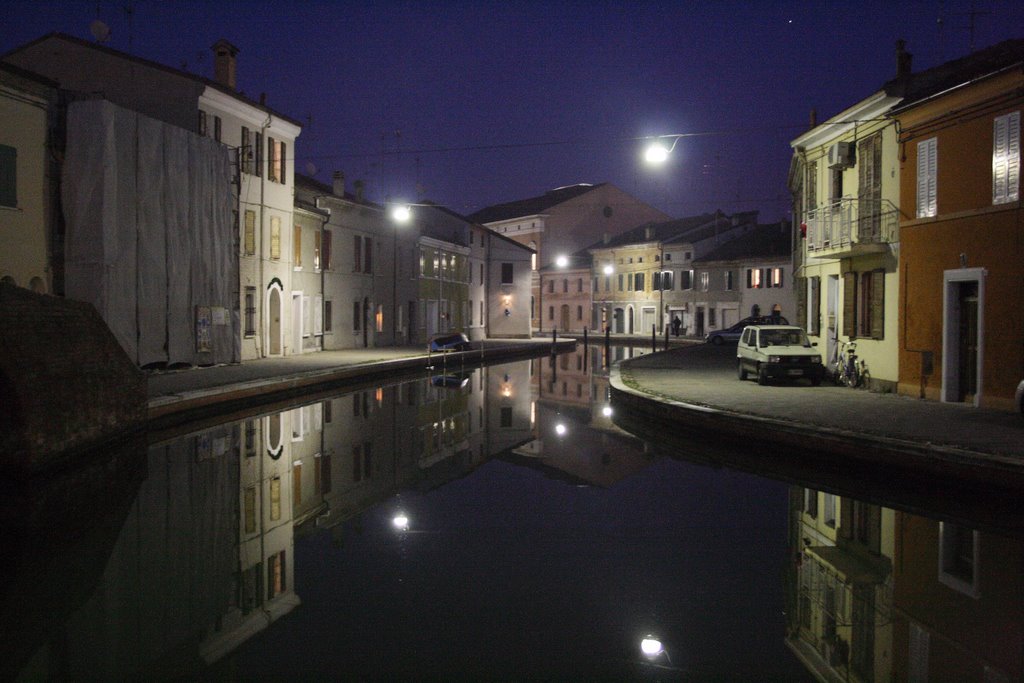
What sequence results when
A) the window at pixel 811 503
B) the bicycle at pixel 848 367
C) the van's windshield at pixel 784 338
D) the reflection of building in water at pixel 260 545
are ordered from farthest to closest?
the van's windshield at pixel 784 338
the bicycle at pixel 848 367
the window at pixel 811 503
the reflection of building in water at pixel 260 545

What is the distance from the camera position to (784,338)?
23.3 metres

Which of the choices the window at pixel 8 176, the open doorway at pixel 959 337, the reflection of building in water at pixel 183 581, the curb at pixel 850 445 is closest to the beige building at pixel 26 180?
the window at pixel 8 176

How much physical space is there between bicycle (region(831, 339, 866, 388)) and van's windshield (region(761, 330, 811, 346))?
0.95 m

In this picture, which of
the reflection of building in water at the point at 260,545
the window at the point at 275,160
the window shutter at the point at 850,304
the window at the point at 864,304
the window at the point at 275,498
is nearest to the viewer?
the reflection of building in water at the point at 260,545

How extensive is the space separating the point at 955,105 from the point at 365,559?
15.1 m

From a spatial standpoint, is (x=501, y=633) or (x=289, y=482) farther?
(x=289, y=482)

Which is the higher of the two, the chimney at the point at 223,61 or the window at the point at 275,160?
the chimney at the point at 223,61

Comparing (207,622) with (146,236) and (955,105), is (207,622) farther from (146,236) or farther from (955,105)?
(146,236)

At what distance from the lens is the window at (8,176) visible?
20.6 metres

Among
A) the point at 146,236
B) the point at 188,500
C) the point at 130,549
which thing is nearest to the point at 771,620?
the point at 130,549

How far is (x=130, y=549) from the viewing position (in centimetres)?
838

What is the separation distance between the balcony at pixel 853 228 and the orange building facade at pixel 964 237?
0.77 meters

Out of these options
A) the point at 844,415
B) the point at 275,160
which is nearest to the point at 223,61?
the point at 275,160

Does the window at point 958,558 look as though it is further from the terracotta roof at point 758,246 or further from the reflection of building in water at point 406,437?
the terracotta roof at point 758,246
